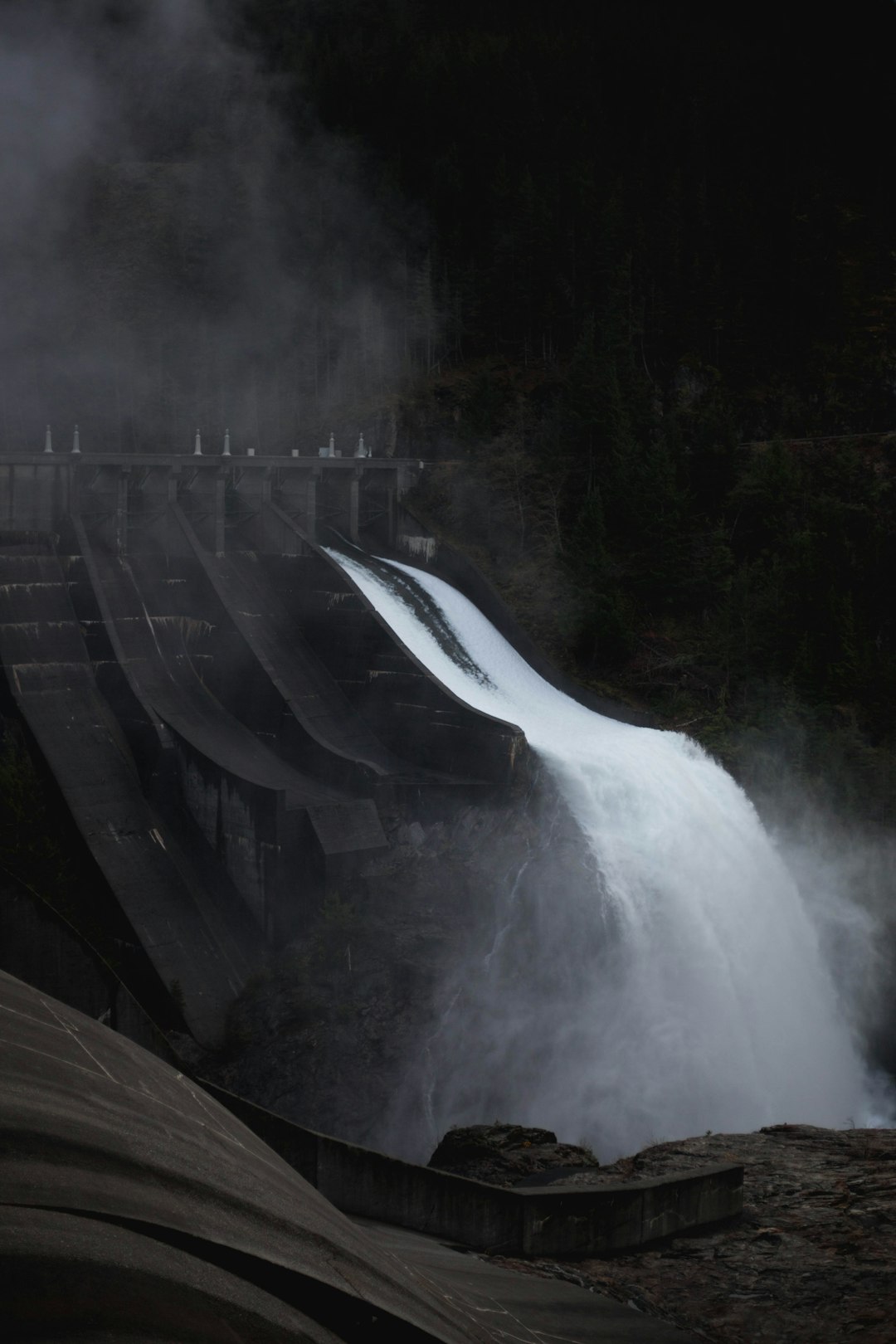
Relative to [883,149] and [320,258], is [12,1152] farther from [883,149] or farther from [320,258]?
[883,149]

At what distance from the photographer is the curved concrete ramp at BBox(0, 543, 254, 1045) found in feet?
64.4

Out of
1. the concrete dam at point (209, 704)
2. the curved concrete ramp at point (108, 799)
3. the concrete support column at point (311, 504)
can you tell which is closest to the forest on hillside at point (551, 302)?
the concrete support column at point (311, 504)

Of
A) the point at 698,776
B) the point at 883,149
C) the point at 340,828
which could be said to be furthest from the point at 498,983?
the point at 883,149

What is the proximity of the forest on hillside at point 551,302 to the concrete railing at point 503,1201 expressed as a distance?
13151mm

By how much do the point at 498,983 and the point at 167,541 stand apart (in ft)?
43.7

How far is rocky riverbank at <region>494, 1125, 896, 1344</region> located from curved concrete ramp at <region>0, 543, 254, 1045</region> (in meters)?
8.86

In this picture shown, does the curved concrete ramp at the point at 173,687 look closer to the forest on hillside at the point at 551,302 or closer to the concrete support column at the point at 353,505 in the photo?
the concrete support column at the point at 353,505

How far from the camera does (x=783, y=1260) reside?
33.2 ft

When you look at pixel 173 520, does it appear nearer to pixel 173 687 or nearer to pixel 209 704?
pixel 173 687

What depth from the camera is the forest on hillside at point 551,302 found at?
28.1m

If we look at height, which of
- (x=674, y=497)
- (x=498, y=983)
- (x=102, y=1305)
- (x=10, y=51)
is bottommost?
(x=498, y=983)

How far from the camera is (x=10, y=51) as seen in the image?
37.2 m

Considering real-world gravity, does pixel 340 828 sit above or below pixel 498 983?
above

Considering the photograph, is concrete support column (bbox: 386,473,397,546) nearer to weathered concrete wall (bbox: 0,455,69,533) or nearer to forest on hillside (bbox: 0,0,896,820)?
forest on hillside (bbox: 0,0,896,820)
